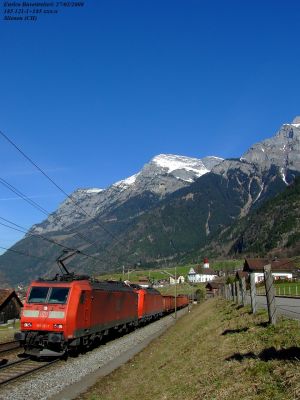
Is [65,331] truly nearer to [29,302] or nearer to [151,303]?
[29,302]

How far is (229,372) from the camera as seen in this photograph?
428 inches

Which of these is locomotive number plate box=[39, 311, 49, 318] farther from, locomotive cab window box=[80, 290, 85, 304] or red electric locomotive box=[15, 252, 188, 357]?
locomotive cab window box=[80, 290, 85, 304]

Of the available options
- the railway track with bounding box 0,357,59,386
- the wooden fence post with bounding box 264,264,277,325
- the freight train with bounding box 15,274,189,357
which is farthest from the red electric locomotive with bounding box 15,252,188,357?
the wooden fence post with bounding box 264,264,277,325

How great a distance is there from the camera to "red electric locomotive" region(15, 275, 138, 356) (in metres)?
22.0

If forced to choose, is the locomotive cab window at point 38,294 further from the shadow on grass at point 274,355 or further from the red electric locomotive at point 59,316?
the shadow on grass at point 274,355

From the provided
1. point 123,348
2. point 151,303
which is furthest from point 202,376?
point 151,303

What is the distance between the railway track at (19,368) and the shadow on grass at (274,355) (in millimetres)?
8594

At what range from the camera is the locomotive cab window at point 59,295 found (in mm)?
22688

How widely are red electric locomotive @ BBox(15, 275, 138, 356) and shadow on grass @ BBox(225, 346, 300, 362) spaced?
11.6 meters

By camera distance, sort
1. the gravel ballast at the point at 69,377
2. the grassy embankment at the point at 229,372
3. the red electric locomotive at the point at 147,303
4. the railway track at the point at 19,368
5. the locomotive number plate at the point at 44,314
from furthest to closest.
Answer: the red electric locomotive at the point at 147,303, the locomotive number plate at the point at 44,314, the railway track at the point at 19,368, the gravel ballast at the point at 69,377, the grassy embankment at the point at 229,372

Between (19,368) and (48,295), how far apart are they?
4.32m

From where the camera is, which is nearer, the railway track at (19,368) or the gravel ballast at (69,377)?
the gravel ballast at (69,377)

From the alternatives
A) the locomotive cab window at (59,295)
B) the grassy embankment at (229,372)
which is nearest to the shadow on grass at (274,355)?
the grassy embankment at (229,372)

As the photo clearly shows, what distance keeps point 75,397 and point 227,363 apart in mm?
5406
